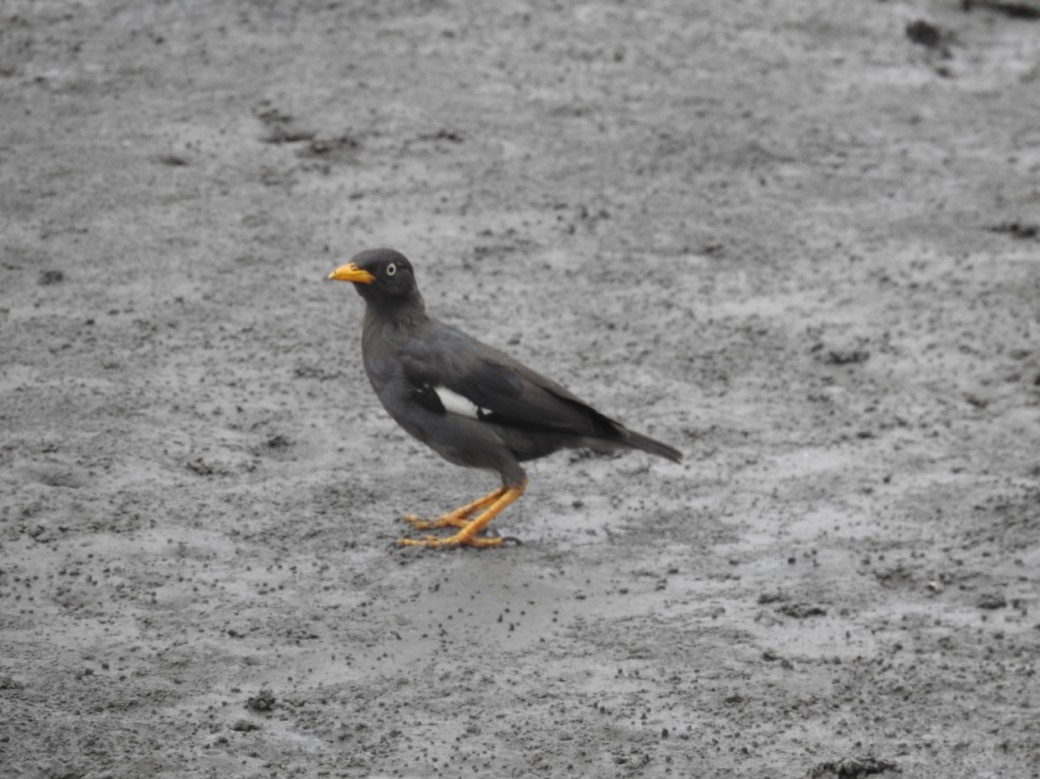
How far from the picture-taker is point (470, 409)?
7.74m

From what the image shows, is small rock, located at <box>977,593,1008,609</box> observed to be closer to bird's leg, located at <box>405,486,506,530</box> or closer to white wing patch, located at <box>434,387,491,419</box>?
bird's leg, located at <box>405,486,506,530</box>

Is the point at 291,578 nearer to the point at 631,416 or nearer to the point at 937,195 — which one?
the point at 631,416

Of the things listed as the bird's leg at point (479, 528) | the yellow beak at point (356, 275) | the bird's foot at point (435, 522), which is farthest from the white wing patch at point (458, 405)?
the yellow beak at point (356, 275)

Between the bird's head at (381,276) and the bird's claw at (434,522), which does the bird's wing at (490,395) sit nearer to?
the bird's head at (381,276)

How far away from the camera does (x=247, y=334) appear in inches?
364

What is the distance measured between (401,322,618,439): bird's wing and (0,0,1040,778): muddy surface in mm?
545

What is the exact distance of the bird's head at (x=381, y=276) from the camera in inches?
314

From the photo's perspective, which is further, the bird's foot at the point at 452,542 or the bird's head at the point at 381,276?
the bird's head at the point at 381,276

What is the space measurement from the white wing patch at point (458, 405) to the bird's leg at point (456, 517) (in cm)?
42

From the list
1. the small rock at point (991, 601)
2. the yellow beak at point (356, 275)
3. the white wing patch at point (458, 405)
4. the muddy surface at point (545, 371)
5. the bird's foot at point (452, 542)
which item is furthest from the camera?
the yellow beak at point (356, 275)

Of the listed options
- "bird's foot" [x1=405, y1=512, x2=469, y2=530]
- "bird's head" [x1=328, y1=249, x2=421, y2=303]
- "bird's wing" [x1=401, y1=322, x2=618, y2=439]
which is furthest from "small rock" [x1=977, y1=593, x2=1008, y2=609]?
"bird's head" [x1=328, y1=249, x2=421, y2=303]

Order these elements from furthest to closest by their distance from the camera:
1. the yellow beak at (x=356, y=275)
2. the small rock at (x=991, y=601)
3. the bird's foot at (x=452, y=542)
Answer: the yellow beak at (x=356, y=275) → the bird's foot at (x=452, y=542) → the small rock at (x=991, y=601)

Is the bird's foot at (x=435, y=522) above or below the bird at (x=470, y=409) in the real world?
below

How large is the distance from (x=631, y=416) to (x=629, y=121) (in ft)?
12.1
